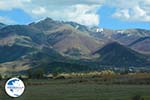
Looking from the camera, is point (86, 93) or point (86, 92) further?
point (86, 92)

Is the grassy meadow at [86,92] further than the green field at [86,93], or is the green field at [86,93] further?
the green field at [86,93]

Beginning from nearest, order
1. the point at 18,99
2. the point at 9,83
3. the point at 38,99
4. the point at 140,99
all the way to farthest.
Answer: the point at 9,83, the point at 18,99, the point at 140,99, the point at 38,99

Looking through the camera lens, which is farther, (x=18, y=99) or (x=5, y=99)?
(x=5, y=99)

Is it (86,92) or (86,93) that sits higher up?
(86,92)

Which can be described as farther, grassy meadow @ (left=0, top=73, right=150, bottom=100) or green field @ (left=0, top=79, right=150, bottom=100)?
green field @ (left=0, top=79, right=150, bottom=100)

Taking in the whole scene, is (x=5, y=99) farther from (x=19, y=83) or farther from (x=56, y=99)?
(x=19, y=83)

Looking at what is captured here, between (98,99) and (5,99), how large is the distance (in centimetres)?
1253

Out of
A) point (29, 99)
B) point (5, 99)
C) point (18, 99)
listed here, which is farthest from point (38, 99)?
point (18, 99)

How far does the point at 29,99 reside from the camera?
63.0 metres

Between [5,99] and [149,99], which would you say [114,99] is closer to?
[5,99]

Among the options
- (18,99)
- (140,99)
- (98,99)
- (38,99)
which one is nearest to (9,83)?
(18,99)

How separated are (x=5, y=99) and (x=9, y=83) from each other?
4048cm

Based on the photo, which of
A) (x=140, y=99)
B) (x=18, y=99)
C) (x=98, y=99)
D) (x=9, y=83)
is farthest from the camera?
(x=98, y=99)

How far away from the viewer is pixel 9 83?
18734mm
